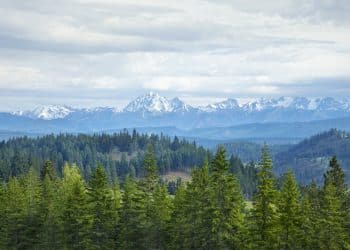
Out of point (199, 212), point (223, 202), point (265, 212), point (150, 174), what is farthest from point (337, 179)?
point (150, 174)

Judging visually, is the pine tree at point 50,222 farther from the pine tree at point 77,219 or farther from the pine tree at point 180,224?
the pine tree at point 180,224

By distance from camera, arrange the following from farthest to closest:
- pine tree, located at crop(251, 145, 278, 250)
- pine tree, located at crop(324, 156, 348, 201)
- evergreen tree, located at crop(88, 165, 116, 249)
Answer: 1. pine tree, located at crop(324, 156, 348, 201)
2. evergreen tree, located at crop(88, 165, 116, 249)
3. pine tree, located at crop(251, 145, 278, 250)

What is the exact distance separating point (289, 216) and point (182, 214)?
15185 millimetres

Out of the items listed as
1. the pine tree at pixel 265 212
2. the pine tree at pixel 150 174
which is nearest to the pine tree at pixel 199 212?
the pine tree at pixel 265 212

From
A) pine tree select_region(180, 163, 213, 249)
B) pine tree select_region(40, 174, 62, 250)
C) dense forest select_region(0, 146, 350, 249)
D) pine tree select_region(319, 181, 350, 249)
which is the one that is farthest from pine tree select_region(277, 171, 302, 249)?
pine tree select_region(40, 174, 62, 250)

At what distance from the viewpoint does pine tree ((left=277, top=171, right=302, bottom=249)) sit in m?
62.3

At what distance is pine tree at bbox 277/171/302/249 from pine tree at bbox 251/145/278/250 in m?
3.88

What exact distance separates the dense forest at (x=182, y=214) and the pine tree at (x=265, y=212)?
3.8 inches

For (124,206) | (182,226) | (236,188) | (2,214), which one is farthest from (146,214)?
(2,214)

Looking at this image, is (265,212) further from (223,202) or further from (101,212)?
(101,212)

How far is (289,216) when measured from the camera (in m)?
62.6

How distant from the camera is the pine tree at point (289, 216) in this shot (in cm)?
6234

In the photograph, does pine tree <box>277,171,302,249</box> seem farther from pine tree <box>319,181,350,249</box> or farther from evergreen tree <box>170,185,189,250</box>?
evergreen tree <box>170,185,189,250</box>

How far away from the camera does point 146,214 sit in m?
76.4
